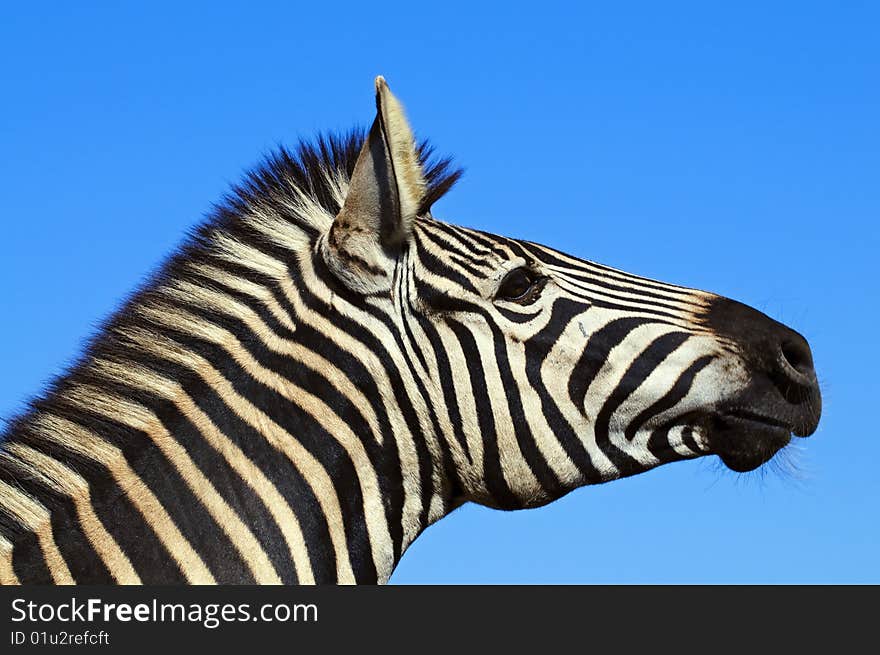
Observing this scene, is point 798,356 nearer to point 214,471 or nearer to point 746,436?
point 746,436

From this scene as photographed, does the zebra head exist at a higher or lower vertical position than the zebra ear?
lower

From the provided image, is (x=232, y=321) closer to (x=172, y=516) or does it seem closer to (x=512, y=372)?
(x=172, y=516)

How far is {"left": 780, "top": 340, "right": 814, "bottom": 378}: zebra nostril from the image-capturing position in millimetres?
7419

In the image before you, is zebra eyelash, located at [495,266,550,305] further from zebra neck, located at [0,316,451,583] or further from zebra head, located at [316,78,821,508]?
zebra neck, located at [0,316,451,583]

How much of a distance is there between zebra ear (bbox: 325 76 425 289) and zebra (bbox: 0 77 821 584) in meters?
0.01

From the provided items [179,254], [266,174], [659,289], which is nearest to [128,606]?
[179,254]

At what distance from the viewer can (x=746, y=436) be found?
7.29 m

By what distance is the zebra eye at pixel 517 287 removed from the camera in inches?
296

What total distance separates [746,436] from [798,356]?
672 millimetres

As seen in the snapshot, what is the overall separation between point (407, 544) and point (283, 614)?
100 cm

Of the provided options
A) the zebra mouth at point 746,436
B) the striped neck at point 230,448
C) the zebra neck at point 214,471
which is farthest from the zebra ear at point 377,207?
the zebra mouth at point 746,436

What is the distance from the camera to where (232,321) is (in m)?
7.45

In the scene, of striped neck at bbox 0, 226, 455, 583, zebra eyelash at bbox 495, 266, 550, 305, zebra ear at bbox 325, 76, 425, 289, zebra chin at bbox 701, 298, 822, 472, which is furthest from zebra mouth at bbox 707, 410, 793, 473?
zebra ear at bbox 325, 76, 425, 289

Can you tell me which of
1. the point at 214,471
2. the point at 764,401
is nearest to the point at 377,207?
the point at 214,471
